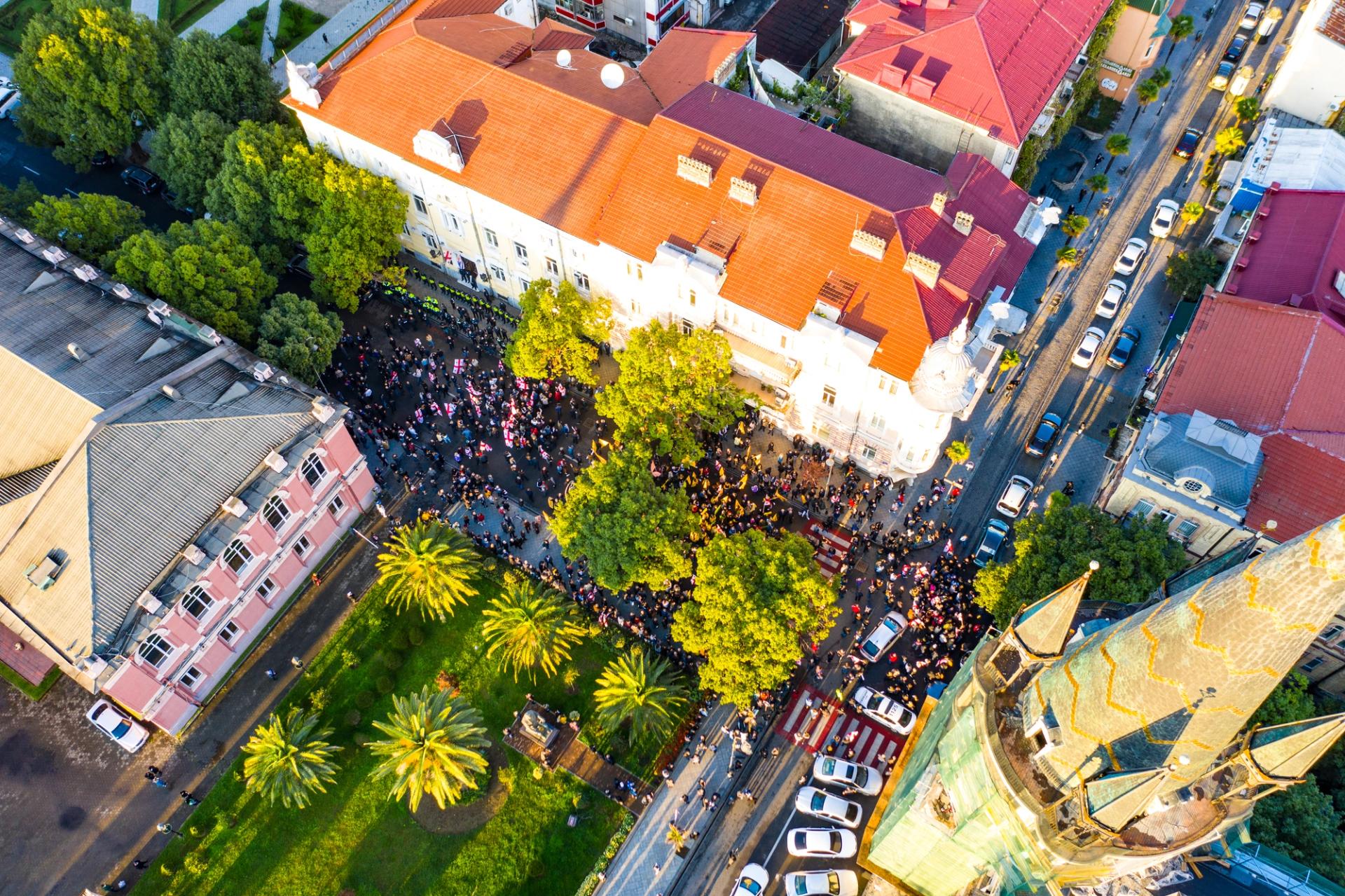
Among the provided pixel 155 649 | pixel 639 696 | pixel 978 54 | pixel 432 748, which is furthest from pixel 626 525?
pixel 978 54

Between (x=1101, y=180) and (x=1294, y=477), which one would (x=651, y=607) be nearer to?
(x=1294, y=477)

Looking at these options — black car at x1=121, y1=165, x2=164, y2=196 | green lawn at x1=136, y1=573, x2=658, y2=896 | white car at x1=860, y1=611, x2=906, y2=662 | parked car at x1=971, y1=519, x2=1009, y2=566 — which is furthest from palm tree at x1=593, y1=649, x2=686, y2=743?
black car at x1=121, y1=165, x2=164, y2=196

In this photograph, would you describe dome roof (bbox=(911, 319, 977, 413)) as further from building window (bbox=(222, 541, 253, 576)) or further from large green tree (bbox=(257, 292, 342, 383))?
building window (bbox=(222, 541, 253, 576))

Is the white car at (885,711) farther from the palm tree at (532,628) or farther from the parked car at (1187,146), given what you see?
the parked car at (1187,146)

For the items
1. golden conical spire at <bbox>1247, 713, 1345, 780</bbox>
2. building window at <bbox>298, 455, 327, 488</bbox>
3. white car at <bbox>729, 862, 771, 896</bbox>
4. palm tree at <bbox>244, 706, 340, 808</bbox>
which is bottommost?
palm tree at <bbox>244, 706, 340, 808</bbox>

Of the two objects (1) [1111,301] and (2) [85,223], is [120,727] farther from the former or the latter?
(1) [1111,301]

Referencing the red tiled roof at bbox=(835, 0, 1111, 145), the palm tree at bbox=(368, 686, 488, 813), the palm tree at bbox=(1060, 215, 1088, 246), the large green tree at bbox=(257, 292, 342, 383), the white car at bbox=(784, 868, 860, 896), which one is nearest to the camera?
the palm tree at bbox=(368, 686, 488, 813)

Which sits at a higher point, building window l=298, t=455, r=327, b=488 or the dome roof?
the dome roof

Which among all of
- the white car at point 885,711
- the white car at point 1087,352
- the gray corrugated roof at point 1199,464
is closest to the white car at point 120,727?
the white car at point 885,711

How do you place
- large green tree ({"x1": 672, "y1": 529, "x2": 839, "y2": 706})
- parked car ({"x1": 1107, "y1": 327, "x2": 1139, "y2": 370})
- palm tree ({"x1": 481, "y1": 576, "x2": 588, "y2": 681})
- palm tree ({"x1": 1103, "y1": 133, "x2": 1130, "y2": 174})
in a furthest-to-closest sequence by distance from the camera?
1. palm tree ({"x1": 1103, "y1": 133, "x2": 1130, "y2": 174})
2. parked car ({"x1": 1107, "y1": 327, "x2": 1139, "y2": 370})
3. palm tree ({"x1": 481, "y1": 576, "x2": 588, "y2": 681})
4. large green tree ({"x1": 672, "y1": 529, "x2": 839, "y2": 706})
